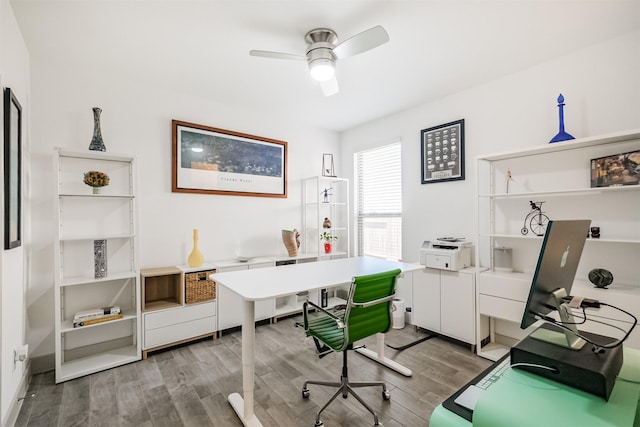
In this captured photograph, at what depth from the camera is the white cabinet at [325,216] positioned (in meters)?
4.25

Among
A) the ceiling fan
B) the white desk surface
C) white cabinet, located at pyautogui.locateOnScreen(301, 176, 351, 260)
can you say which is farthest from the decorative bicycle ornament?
white cabinet, located at pyautogui.locateOnScreen(301, 176, 351, 260)

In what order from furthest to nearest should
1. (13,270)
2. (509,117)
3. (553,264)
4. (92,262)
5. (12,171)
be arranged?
1. (509,117)
2. (92,262)
3. (13,270)
4. (12,171)
5. (553,264)

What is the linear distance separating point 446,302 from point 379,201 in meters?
1.67

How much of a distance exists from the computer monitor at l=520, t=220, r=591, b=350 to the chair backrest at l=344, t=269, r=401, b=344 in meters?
0.95

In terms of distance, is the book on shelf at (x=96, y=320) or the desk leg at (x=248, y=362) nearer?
the desk leg at (x=248, y=362)

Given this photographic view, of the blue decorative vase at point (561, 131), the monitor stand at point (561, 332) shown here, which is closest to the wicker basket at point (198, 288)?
the monitor stand at point (561, 332)

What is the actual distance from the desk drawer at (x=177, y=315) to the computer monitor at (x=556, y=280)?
2896 mm

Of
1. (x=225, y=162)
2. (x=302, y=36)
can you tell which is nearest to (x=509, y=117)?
(x=302, y=36)

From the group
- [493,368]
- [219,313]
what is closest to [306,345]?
[219,313]

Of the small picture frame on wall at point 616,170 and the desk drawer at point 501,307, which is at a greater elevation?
the small picture frame on wall at point 616,170

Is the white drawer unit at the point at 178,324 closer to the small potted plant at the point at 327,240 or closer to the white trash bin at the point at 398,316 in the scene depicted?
the small potted plant at the point at 327,240

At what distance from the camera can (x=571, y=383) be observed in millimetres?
759

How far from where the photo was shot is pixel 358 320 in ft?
6.27

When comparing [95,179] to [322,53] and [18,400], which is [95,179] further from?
[322,53]
